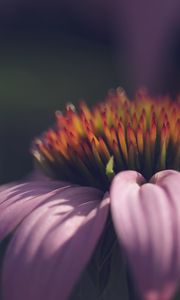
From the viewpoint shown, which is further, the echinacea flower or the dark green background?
the dark green background

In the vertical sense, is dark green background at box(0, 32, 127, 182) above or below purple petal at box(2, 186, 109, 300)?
below

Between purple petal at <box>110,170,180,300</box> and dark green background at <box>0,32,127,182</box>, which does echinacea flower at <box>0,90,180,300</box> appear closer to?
purple petal at <box>110,170,180,300</box>

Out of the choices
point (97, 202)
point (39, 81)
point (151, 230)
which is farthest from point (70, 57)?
point (151, 230)

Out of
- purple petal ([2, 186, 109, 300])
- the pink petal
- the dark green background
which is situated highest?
the pink petal

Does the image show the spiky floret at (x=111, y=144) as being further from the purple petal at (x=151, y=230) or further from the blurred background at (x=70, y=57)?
the blurred background at (x=70, y=57)

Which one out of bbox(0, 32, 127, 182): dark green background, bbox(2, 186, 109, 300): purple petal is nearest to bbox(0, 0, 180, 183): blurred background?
bbox(0, 32, 127, 182): dark green background
